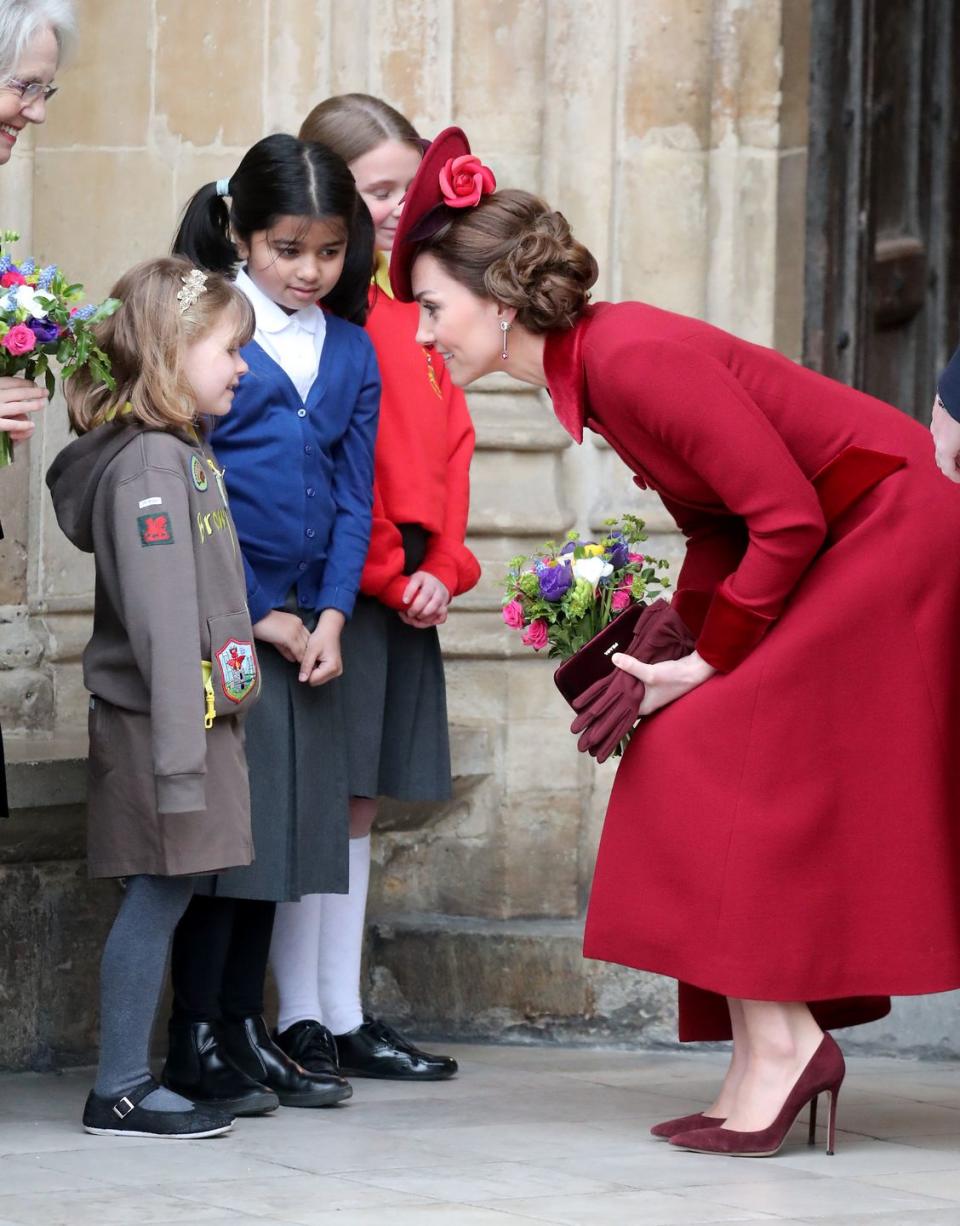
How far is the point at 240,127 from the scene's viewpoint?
527cm

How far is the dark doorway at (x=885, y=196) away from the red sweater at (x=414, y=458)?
1.31m

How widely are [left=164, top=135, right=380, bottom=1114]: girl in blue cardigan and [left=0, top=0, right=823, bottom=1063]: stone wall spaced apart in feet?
3.05

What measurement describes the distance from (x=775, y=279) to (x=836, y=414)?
1761 millimetres

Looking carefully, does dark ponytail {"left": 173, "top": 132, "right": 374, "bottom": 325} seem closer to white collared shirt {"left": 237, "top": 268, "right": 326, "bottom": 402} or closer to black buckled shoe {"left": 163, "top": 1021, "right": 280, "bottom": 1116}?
white collared shirt {"left": 237, "top": 268, "right": 326, "bottom": 402}

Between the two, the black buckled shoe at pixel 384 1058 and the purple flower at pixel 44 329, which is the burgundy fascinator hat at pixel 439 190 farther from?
the black buckled shoe at pixel 384 1058

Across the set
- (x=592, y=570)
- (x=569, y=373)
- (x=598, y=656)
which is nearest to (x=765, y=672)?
(x=598, y=656)

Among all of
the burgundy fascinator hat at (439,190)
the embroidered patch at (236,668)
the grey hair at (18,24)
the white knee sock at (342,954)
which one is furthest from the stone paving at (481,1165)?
the grey hair at (18,24)

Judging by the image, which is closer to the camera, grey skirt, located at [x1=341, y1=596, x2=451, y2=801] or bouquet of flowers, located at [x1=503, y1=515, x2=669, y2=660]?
bouquet of flowers, located at [x1=503, y1=515, x2=669, y2=660]

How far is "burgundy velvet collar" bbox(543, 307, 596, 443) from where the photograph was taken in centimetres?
370

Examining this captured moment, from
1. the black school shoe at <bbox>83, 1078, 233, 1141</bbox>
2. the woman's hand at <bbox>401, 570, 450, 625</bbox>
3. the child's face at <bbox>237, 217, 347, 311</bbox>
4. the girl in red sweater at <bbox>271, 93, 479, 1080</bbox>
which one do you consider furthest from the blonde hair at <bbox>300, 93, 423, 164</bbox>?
the black school shoe at <bbox>83, 1078, 233, 1141</bbox>

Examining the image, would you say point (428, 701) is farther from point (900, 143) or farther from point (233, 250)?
point (900, 143)

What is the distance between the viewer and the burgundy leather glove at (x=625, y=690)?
3.74m

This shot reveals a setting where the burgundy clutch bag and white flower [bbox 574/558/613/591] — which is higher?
white flower [bbox 574/558/613/591]

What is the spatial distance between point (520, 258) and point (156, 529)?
2.46 feet
